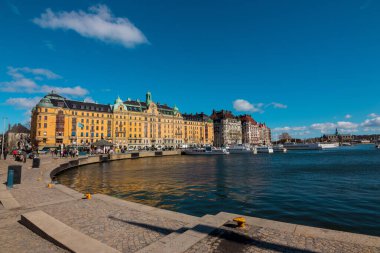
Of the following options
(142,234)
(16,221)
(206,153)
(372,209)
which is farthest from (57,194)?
(206,153)

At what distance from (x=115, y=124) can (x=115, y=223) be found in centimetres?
10948

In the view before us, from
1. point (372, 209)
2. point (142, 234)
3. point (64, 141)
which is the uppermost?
point (64, 141)

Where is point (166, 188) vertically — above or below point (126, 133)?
below

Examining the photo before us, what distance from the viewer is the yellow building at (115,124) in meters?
94.3

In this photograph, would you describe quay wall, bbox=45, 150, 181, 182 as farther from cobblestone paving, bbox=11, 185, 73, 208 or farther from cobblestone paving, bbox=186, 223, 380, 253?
cobblestone paving, bbox=186, 223, 380, 253

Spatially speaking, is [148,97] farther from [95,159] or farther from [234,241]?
A: [234,241]

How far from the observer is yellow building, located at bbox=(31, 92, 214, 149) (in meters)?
94.3

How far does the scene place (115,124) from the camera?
11306 centimetres

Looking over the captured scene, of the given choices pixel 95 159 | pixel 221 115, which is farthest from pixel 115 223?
pixel 221 115

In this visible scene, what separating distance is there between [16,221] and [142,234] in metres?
5.65

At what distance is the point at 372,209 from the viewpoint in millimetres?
14078

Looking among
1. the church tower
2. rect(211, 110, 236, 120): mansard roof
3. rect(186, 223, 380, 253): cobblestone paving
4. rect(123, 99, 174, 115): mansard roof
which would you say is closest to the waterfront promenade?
rect(186, 223, 380, 253): cobblestone paving

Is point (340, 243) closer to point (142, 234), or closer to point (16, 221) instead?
point (142, 234)

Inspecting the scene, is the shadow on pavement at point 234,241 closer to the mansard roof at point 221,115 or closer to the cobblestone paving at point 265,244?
the cobblestone paving at point 265,244
